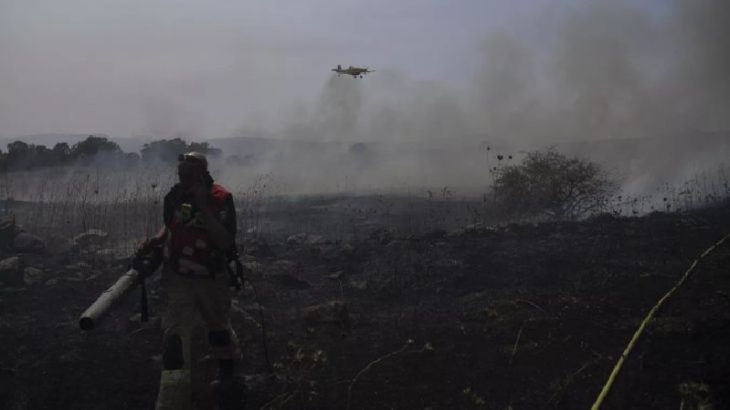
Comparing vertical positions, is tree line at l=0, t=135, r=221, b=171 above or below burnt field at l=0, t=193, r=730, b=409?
above

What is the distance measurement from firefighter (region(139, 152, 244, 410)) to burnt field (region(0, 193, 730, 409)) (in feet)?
1.81

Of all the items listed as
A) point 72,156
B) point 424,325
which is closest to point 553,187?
point 424,325

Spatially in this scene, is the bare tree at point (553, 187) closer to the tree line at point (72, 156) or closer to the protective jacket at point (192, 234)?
the protective jacket at point (192, 234)

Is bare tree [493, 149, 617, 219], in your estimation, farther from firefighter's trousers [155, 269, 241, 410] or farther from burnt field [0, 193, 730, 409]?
firefighter's trousers [155, 269, 241, 410]

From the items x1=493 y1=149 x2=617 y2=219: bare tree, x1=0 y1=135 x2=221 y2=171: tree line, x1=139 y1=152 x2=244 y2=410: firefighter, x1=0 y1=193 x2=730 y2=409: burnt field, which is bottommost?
x1=0 y1=193 x2=730 y2=409: burnt field

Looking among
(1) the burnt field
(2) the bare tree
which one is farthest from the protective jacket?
(2) the bare tree

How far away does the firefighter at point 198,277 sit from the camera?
426 centimetres

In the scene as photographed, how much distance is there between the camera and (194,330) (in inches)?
172

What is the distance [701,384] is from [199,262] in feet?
13.6

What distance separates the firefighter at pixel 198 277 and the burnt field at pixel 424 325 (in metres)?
0.55

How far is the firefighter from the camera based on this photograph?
168 inches

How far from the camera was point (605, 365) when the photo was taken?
16.8 feet

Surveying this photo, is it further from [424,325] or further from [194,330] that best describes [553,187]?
[194,330]

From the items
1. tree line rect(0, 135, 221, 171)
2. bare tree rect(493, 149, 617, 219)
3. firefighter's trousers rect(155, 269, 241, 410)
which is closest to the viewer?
firefighter's trousers rect(155, 269, 241, 410)
